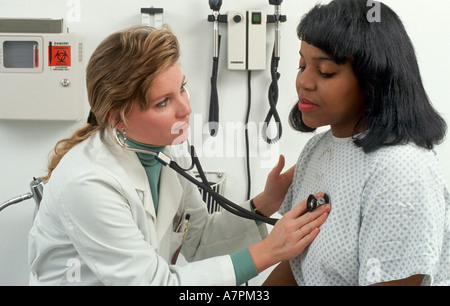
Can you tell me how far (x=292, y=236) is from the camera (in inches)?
40.9

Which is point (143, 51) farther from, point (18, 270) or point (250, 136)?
point (18, 270)

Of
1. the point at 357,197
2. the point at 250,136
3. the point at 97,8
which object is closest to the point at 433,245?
the point at 357,197

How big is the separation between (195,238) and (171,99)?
0.52 m

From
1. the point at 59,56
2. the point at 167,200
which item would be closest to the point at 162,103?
the point at 167,200

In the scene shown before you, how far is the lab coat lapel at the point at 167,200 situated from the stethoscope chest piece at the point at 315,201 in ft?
1.33

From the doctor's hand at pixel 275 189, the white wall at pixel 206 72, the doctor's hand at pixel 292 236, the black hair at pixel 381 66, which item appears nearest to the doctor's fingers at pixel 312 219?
the doctor's hand at pixel 292 236

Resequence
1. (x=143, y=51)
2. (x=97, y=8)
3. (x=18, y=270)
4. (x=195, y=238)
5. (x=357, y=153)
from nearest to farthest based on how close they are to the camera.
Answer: (x=357, y=153) → (x=143, y=51) → (x=195, y=238) → (x=97, y=8) → (x=18, y=270)

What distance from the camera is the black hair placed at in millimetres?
943

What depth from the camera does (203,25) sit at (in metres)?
1.90

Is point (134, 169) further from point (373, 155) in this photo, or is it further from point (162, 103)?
point (373, 155)

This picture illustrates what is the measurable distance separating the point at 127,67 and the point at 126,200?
300mm

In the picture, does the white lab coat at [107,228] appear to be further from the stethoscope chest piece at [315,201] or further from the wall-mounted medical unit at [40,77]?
the wall-mounted medical unit at [40,77]

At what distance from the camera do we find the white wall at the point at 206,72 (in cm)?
190

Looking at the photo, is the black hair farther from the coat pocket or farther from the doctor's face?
the coat pocket
